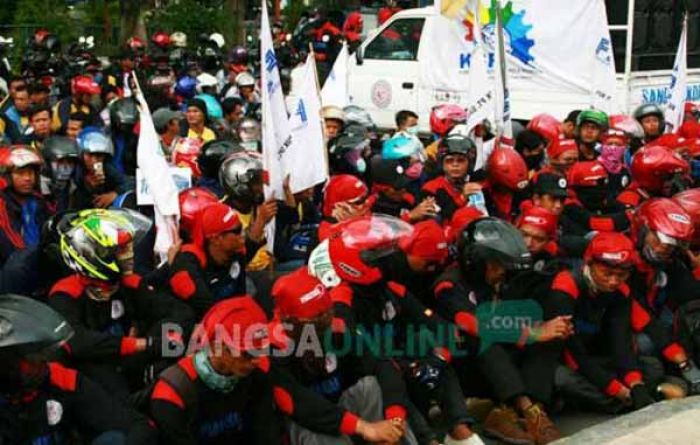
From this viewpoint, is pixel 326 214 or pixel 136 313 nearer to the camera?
pixel 136 313

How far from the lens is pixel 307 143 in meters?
7.58

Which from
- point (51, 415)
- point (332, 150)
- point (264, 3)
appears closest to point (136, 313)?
point (51, 415)

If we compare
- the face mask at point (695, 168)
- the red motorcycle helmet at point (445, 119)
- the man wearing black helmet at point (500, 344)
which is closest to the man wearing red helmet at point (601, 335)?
the man wearing black helmet at point (500, 344)

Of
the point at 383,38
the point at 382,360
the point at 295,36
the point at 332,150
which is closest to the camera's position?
the point at 382,360

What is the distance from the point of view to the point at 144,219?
7.06 m

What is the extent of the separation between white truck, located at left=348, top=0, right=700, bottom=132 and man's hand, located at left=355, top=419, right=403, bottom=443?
9728 mm

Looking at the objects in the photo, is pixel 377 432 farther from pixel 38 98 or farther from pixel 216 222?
pixel 38 98

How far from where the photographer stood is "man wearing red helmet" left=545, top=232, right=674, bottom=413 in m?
6.45

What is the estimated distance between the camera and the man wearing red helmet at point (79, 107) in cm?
1134

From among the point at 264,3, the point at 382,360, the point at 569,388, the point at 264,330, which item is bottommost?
the point at 569,388

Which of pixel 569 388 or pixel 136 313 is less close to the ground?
pixel 136 313

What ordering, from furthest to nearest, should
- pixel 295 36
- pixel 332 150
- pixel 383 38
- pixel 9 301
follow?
pixel 295 36
pixel 383 38
pixel 332 150
pixel 9 301

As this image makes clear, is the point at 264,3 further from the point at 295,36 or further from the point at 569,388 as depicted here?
the point at 295,36

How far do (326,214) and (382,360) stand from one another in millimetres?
1989
